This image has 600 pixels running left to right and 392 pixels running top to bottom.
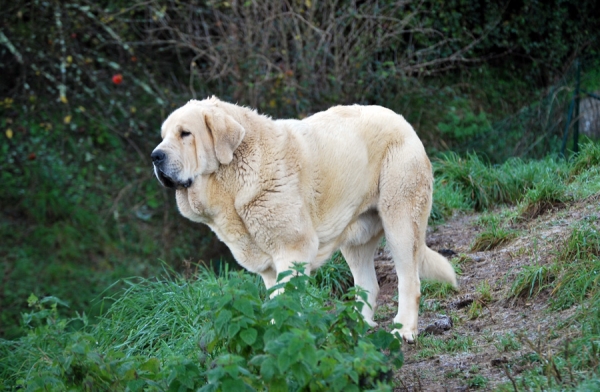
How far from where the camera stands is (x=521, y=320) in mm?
5086

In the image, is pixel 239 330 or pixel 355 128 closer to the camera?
pixel 239 330

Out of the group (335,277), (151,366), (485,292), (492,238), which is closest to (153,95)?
(335,277)

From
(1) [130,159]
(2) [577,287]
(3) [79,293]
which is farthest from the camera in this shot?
(1) [130,159]

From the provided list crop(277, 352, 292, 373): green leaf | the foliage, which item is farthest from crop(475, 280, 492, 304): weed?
crop(277, 352, 292, 373): green leaf

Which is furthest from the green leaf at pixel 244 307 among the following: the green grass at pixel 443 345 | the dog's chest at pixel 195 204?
the green grass at pixel 443 345

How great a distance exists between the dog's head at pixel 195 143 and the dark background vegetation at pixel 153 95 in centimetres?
498

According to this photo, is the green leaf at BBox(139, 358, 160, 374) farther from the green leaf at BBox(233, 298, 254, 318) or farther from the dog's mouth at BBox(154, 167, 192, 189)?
the dog's mouth at BBox(154, 167, 192, 189)

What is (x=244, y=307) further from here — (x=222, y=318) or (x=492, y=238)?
(x=492, y=238)

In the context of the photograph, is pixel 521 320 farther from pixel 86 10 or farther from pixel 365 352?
pixel 86 10

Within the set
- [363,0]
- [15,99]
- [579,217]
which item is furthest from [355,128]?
[15,99]

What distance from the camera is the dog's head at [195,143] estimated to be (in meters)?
4.79

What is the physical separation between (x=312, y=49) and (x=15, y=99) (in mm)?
4215

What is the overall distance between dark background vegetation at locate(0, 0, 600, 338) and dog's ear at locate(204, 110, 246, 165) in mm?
4978

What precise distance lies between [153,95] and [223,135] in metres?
6.18
